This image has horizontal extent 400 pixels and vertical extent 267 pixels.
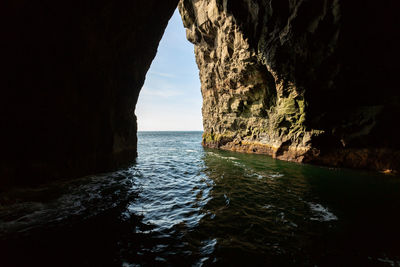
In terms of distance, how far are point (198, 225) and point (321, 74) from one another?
16.1m

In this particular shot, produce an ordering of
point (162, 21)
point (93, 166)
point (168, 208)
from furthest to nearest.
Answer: point (162, 21), point (93, 166), point (168, 208)

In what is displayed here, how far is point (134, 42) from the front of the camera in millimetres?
11695

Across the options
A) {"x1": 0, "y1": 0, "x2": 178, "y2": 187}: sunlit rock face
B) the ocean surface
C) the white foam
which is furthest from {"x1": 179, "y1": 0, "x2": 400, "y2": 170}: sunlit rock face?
{"x1": 0, "y1": 0, "x2": 178, "y2": 187}: sunlit rock face

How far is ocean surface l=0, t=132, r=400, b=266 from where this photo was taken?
12.7 ft

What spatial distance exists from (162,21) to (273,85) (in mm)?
14822

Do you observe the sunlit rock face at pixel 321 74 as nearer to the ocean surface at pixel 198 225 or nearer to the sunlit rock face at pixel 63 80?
the ocean surface at pixel 198 225

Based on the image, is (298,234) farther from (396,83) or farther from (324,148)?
(396,83)

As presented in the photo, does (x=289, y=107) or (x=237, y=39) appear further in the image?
(x=237, y=39)

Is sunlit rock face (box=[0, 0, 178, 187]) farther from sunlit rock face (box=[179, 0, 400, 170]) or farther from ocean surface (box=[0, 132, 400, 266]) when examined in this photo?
sunlit rock face (box=[179, 0, 400, 170])

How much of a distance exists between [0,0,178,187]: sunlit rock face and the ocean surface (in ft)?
4.89

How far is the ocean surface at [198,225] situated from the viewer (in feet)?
12.7

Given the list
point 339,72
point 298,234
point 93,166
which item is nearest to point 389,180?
point 339,72

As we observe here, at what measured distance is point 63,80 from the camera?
7.91 m

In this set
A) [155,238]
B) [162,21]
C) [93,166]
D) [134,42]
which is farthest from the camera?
[162,21]
